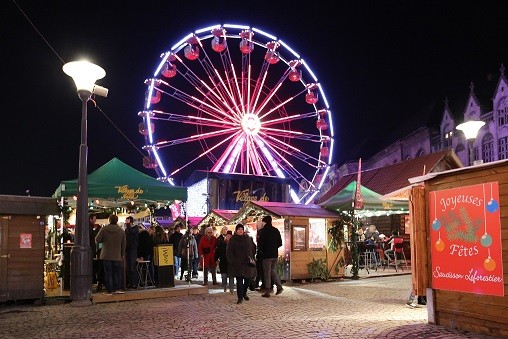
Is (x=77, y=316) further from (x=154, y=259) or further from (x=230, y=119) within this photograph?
(x=230, y=119)

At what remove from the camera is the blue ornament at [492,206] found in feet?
22.3

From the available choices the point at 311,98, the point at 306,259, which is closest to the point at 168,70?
the point at 311,98

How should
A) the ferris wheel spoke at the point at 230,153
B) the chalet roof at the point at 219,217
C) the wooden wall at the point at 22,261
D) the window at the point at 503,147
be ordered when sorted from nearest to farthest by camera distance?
the wooden wall at the point at 22,261 < the chalet roof at the point at 219,217 < the ferris wheel spoke at the point at 230,153 < the window at the point at 503,147

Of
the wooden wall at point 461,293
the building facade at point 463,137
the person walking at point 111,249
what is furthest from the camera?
the building facade at point 463,137

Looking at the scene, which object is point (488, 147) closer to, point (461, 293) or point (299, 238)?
point (299, 238)

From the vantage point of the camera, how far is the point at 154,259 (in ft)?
43.9

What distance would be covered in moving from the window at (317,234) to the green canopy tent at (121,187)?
4573mm

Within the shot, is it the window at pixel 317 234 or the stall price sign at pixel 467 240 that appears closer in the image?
the stall price sign at pixel 467 240

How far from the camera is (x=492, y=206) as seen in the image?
6.86 metres

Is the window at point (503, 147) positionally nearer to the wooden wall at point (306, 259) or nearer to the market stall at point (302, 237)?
the market stall at point (302, 237)

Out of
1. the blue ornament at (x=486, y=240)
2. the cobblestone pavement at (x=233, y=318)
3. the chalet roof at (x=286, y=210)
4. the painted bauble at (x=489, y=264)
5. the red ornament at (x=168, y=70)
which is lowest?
the cobblestone pavement at (x=233, y=318)

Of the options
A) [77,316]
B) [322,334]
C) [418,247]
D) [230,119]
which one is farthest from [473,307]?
[230,119]

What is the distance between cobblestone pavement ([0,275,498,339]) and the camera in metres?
7.25

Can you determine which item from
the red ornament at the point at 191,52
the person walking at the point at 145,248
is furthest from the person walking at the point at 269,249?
the red ornament at the point at 191,52
